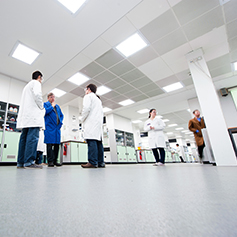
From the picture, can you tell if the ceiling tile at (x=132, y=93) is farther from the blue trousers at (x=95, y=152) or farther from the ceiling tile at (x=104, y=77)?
the blue trousers at (x=95, y=152)

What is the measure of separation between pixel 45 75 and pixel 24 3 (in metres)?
2.31

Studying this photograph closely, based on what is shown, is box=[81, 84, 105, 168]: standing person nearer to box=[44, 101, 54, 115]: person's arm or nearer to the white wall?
box=[44, 101, 54, 115]: person's arm

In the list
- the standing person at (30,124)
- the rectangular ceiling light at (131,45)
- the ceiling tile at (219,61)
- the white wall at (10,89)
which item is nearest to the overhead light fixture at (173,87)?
the ceiling tile at (219,61)

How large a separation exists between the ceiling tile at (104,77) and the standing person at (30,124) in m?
2.87

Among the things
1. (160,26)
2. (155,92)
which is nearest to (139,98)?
(155,92)

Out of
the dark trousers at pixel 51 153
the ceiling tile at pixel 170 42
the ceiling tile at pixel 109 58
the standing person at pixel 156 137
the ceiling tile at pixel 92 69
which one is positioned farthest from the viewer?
the ceiling tile at pixel 92 69

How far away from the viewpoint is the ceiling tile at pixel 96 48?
3756 mm

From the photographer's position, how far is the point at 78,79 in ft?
17.0

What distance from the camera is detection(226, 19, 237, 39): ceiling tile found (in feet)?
11.5

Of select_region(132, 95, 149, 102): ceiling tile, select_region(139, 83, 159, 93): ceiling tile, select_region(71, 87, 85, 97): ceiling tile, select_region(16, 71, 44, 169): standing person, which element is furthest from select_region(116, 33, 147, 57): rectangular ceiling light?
select_region(132, 95, 149, 102): ceiling tile

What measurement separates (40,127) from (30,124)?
0.15 m

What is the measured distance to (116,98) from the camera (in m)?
6.85

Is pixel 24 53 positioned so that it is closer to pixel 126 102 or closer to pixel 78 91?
pixel 78 91

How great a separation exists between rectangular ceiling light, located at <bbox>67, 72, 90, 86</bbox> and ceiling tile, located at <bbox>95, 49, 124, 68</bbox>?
91cm
